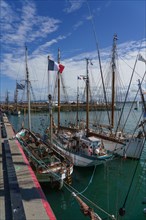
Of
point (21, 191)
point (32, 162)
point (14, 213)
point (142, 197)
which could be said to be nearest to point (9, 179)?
point (21, 191)

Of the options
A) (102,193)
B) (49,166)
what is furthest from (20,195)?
(102,193)

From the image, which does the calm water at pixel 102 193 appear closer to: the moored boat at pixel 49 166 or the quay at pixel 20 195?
the moored boat at pixel 49 166

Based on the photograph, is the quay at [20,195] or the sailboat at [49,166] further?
the sailboat at [49,166]

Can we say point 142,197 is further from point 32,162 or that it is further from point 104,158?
point 32,162

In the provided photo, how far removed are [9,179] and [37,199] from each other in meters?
1.97

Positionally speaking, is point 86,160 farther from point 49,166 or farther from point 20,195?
point 20,195

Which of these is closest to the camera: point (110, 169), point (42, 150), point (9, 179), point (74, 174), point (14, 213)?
point (14, 213)

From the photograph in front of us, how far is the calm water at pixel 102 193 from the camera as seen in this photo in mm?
11166

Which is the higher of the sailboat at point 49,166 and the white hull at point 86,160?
the sailboat at point 49,166

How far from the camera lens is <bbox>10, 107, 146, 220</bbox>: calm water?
36.6 feet

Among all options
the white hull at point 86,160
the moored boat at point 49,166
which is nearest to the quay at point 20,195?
the moored boat at point 49,166

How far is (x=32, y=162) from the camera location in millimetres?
13406

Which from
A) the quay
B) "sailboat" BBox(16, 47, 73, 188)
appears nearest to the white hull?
"sailboat" BBox(16, 47, 73, 188)

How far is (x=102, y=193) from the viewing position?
13828 millimetres
